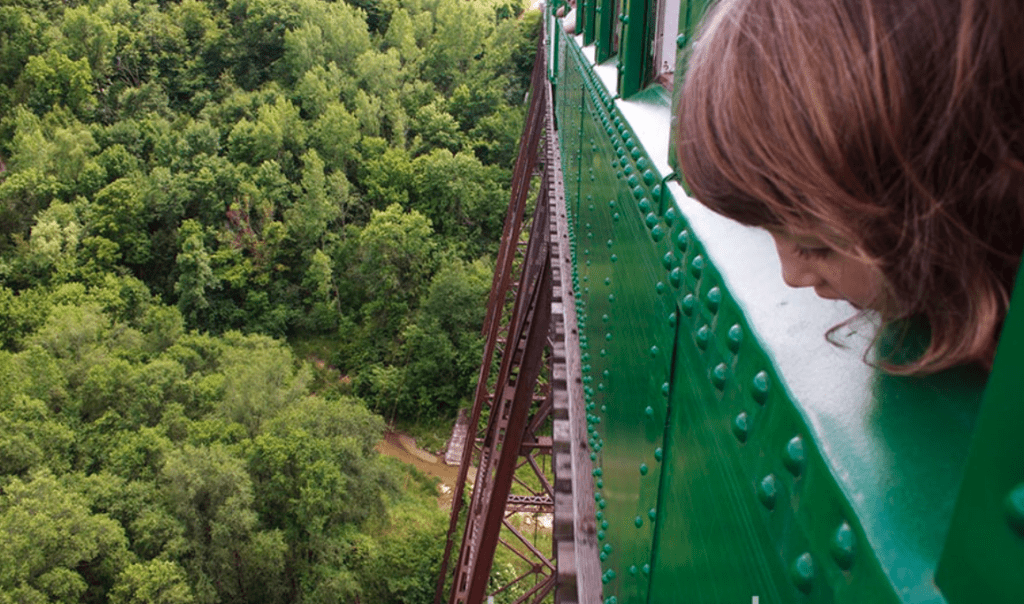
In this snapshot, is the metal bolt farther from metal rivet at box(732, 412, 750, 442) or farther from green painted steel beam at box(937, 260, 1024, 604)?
green painted steel beam at box(937, 260, 1024, 604)

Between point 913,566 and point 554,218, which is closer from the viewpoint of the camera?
point 913,566

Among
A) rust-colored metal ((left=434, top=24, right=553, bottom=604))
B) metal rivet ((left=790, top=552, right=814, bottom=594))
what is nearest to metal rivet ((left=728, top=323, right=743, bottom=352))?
metal rivet ((left=790, top=552, right=814, bottom=594))

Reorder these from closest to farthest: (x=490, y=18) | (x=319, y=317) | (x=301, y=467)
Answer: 1. (x=301, y=467)
2. (x=319, y=317)
3. (x=490, y=18)

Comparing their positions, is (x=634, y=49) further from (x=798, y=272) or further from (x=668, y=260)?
(x=798, y=272)

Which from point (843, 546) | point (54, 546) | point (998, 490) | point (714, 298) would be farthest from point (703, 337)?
point (54, 546)

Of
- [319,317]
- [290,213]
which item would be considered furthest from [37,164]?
[319,317]

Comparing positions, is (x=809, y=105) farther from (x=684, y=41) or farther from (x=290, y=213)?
(x=290, y=213)

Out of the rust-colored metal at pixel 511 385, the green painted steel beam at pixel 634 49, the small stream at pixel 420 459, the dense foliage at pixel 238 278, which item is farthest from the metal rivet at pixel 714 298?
the small stream at pixel 420 459
